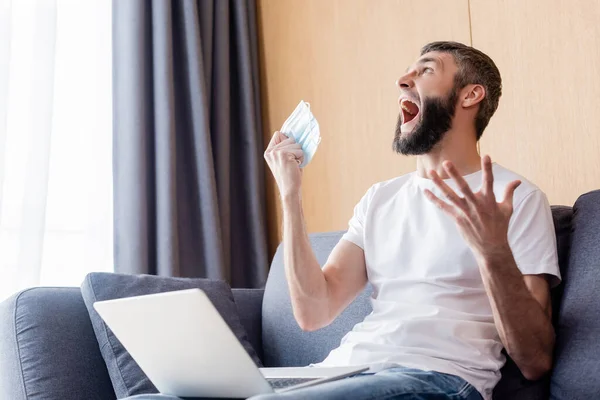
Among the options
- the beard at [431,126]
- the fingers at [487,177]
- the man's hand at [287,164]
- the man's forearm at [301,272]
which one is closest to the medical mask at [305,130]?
the man's hand at [287,164]

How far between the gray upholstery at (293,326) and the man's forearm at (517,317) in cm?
52

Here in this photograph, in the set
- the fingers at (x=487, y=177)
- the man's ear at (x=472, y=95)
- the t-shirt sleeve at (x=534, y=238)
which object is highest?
the man's ear at (x=472, y=95)

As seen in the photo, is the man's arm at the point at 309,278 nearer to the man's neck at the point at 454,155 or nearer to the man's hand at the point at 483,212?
the man's neck at the point at 454,155

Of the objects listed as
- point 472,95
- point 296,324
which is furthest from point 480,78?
point 296,324

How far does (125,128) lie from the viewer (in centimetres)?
266

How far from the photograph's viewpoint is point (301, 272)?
167cm

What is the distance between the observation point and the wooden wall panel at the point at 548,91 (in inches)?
72.0

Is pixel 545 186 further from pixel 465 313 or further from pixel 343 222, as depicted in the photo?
pixel 343 222

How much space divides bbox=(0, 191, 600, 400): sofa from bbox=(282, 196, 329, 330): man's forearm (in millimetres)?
232

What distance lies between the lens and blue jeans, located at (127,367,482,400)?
117 cm

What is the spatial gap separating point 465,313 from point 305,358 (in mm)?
625

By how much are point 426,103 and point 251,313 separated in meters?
0.84

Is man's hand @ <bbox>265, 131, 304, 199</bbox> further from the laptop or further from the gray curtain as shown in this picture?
the gray curtain

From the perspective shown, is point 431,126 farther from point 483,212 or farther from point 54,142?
point 54,142
